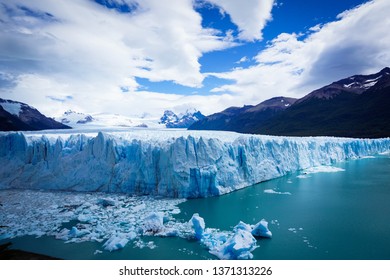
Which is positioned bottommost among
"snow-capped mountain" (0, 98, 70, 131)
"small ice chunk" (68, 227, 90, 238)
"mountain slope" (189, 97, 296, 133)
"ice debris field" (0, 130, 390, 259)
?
"small ice chunk" (68, 227, 90, 238)

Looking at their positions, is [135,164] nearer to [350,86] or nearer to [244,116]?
[244,116]

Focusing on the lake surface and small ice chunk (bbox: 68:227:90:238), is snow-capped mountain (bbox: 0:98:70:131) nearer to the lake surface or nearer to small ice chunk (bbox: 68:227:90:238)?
small ice chunk (bbox: 68:227:90:238)

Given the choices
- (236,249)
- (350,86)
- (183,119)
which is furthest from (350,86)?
(236,249)

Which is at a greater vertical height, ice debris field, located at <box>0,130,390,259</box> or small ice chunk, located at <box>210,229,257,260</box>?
ice debris field, located at <box>0,130,390,259</box>

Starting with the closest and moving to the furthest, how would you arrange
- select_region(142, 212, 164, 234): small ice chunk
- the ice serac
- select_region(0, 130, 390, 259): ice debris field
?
select_region(142, 212, 164, 234): small ice chunk → select_region(0, 130, 390, 259): ice debris field → the ice serac

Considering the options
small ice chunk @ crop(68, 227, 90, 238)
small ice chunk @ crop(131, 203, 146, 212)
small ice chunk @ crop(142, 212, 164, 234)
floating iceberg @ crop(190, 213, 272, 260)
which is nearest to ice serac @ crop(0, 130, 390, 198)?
small ice chunk @ crop(131, 203, 146, 212)

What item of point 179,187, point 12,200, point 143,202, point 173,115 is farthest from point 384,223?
point 173,115

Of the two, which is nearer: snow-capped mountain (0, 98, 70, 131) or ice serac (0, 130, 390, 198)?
ice serac (0, 130, 390, 198)
